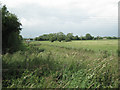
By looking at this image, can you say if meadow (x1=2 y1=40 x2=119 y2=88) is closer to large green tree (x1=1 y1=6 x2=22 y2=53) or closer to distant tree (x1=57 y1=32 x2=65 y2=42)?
distant tree (x1=57 y1=32 x2=65 y2=42)

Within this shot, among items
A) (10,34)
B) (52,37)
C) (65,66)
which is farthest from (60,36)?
(10,34)

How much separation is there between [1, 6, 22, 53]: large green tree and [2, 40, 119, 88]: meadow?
2.11 feet

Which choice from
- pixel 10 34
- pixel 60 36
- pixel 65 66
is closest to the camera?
pixel 65 66

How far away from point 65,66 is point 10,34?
13.0 ft

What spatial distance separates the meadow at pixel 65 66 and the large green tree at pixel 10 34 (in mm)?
642

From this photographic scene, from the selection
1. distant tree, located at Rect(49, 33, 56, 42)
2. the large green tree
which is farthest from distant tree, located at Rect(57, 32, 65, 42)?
the large green tree

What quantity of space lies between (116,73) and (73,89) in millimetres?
1522

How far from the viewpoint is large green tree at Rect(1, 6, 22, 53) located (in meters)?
5.70

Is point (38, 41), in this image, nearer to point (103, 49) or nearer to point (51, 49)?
point (51, 49)

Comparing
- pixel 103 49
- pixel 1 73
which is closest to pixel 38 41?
pixel 1 73

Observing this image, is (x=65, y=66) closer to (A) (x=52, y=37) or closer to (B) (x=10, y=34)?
(A) (x=52, y=37)

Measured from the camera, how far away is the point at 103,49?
16.4 ft

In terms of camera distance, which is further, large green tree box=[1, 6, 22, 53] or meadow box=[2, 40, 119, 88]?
large green tree box=[1, 6, 22, 53]

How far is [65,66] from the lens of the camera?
3.68 m
